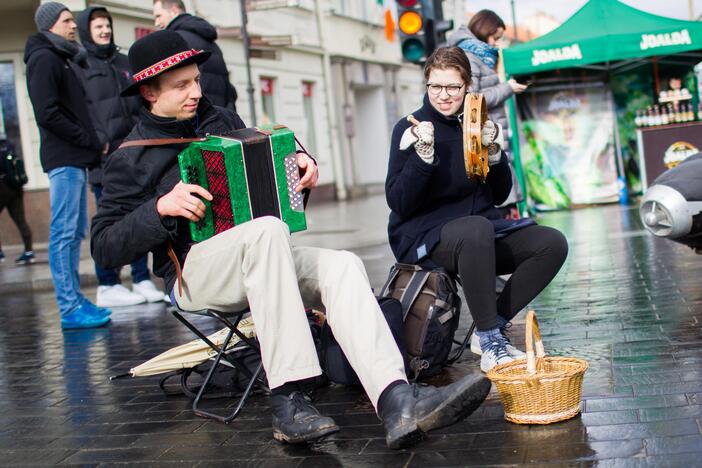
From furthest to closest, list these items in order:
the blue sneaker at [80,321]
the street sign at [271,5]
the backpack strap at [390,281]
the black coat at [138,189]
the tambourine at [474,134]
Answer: the street sign at [271,5]
the blue sneaker at [80,321]
the backpack strap at [390,281]
the tambourine at [474,134]
the black coat at [138,189]

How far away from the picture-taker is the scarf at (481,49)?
862cm

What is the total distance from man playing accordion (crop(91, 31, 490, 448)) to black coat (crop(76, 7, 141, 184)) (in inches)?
143

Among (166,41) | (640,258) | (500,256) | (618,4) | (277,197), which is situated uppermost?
(618,4)

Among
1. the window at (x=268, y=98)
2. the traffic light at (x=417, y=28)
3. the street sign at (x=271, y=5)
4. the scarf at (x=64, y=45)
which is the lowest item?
the scarf at (x=64, y=45)

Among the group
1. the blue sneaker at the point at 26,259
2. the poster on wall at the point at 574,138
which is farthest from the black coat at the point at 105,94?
the poster on wall at the point at 574,138

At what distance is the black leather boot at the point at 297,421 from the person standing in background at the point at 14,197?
1091 centimetres

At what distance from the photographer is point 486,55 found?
8656mm

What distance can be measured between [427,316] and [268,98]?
70.3 feet

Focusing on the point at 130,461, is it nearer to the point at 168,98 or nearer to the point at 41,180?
the point at 168,98

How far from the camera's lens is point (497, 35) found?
29.0 ft

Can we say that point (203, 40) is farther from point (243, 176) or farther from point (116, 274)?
point (243, 176)

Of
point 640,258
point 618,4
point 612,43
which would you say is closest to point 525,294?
point 640,258

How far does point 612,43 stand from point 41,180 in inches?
394

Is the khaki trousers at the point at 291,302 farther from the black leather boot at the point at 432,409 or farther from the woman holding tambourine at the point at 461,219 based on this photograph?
the woman holding tambourine at the point at 461,219
